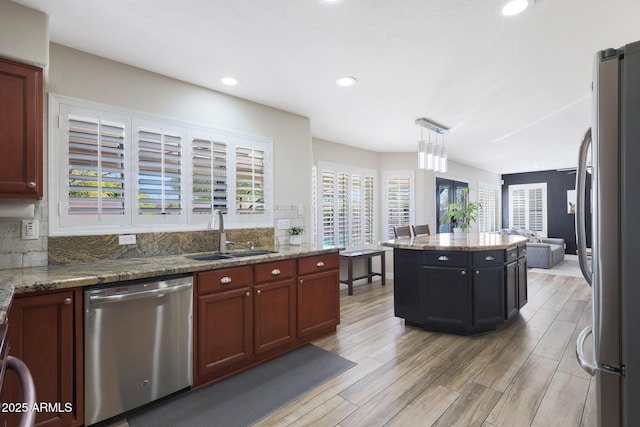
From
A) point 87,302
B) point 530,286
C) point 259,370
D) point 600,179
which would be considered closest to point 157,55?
point 87,302

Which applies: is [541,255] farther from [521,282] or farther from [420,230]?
[521,282]

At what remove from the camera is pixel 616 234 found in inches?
36.9

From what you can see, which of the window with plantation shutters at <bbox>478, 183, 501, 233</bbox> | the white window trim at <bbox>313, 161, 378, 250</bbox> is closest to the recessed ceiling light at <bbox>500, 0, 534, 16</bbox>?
the white window trim at <bbox>313, 161, 378, 250</bbox>

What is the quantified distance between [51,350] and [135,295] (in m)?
0.46

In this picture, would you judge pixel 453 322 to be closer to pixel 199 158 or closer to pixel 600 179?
pixel 600 179

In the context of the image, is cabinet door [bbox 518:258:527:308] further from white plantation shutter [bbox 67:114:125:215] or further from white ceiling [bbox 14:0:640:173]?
white plantation shutter [bbox 67:114:125:215]

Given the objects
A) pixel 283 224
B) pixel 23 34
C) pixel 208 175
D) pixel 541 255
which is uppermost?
pixel 23 34

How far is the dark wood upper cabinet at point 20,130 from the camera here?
5.98ft

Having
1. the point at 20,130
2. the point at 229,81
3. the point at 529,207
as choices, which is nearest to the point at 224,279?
the point at 20,130

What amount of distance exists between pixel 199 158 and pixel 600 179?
2922mm

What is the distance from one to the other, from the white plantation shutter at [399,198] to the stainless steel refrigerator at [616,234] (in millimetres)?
5222

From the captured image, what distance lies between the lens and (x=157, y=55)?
2469 millimetres

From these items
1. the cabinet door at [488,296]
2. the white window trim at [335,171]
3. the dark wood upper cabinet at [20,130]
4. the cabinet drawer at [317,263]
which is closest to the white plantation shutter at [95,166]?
the dark wood upper cabinet at [20,130]

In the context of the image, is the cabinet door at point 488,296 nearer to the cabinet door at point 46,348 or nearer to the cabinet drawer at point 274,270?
the cabinet drawer at point 274,270
